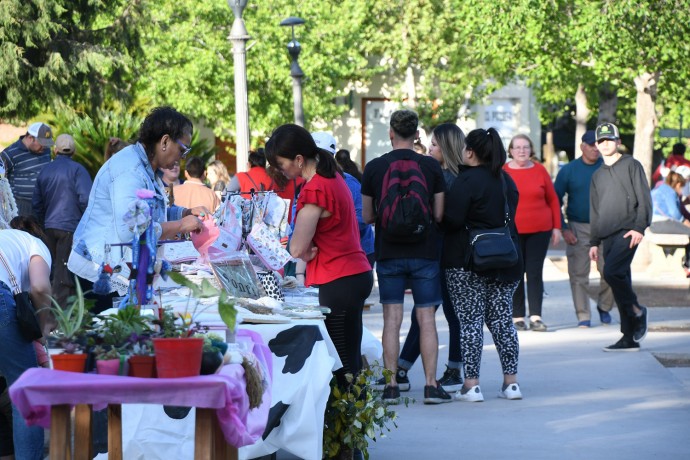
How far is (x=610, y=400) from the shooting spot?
29.6ft

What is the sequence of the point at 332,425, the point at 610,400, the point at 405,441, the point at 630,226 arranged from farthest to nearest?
the point at 630,226, the point at 610,400, the point at 405,441, the point at 332,425

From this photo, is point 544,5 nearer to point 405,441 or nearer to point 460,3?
point 460,3

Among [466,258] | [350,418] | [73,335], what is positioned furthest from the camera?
[466,258]

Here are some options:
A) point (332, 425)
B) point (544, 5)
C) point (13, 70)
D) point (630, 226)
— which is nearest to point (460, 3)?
point (544, 5)

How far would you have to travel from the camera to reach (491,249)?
847 centimetres

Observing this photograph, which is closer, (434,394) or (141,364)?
(141,364)

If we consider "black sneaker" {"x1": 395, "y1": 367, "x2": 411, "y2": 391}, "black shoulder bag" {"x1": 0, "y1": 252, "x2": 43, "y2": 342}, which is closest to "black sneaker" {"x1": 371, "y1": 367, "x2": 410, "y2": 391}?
"black sneaker" {"x1": 395, "y1": 367, "x2": 411, "y2": 391}

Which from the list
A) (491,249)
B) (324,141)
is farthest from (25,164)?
(491,249)

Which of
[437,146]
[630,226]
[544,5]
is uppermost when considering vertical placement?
[544,5]

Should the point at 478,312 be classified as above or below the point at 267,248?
below

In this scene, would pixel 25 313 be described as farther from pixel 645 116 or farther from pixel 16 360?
pixel 645 116

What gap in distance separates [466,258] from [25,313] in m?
3.54

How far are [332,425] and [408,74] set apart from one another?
37.4m

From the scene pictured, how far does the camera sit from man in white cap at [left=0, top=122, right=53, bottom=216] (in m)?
13.1
